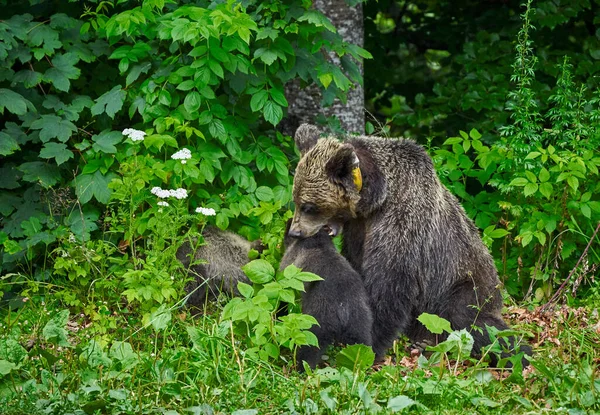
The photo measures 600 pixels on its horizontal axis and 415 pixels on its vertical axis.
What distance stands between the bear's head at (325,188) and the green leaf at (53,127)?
1.97 metres

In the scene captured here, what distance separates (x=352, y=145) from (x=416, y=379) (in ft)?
7.07

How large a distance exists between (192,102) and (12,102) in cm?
146

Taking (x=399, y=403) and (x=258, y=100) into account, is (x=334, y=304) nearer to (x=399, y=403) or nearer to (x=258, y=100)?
(x=399, y=403)

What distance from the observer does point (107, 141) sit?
286 inches

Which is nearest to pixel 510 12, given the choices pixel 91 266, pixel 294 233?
pixel 294 233

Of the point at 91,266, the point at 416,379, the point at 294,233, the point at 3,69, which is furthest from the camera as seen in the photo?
the point at 3,69

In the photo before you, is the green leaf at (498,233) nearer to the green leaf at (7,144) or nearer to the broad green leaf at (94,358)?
the broad green leaf at (94,358)

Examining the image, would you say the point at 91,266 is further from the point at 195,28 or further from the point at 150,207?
the point at 195,28

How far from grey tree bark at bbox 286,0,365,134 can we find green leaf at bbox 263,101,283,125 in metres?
1.15

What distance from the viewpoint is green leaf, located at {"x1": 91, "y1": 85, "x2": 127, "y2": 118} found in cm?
715

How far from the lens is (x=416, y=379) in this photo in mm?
4926

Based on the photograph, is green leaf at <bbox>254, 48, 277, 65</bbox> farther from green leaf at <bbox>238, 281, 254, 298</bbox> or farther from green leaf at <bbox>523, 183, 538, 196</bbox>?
green leaf at <bbox>523, 183, 538, 196</bbox>

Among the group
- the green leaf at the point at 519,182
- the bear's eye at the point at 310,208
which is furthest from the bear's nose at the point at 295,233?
the green leaf at the point at 519,182

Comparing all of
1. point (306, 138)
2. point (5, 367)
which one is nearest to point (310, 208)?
point (306, 138)
